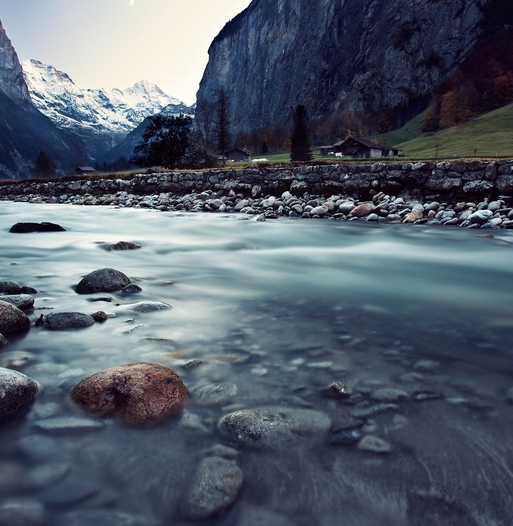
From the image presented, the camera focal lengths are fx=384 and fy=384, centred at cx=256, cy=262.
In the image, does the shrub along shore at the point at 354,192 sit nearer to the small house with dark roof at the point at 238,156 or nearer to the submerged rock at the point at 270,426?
the submerged rock at the point at 270,426

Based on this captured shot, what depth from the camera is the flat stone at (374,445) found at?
1690 millimetres

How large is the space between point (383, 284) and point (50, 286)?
385 centimetres

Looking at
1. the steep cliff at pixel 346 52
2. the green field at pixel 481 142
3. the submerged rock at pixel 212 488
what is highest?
the steep cliff at pixel 346 52

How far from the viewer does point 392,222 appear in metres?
11.2

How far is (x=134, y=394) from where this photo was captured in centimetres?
190

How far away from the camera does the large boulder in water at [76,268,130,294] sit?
3.89 m

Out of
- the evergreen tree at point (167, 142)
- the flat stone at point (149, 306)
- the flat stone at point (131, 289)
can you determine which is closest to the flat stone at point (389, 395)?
the flat stone at point (149, 306)

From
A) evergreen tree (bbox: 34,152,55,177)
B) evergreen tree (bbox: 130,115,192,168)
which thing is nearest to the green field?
evergreen tree (bbox: 130,115,192,168)

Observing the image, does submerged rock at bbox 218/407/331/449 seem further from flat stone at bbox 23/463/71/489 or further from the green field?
the green field

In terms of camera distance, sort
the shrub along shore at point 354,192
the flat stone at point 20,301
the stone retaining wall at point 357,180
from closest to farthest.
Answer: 1. the flat stone at point 20,301
2. the shrub along shore at point 354,192
3. the stone retaining wall at point 357,180

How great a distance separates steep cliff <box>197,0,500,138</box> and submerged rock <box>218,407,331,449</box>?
90965 mm

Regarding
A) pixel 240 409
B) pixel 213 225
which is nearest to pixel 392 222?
pixel 213 225

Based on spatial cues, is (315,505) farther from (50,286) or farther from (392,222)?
(392,222)

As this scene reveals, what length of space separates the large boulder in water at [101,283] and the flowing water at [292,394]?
0.57 ft
